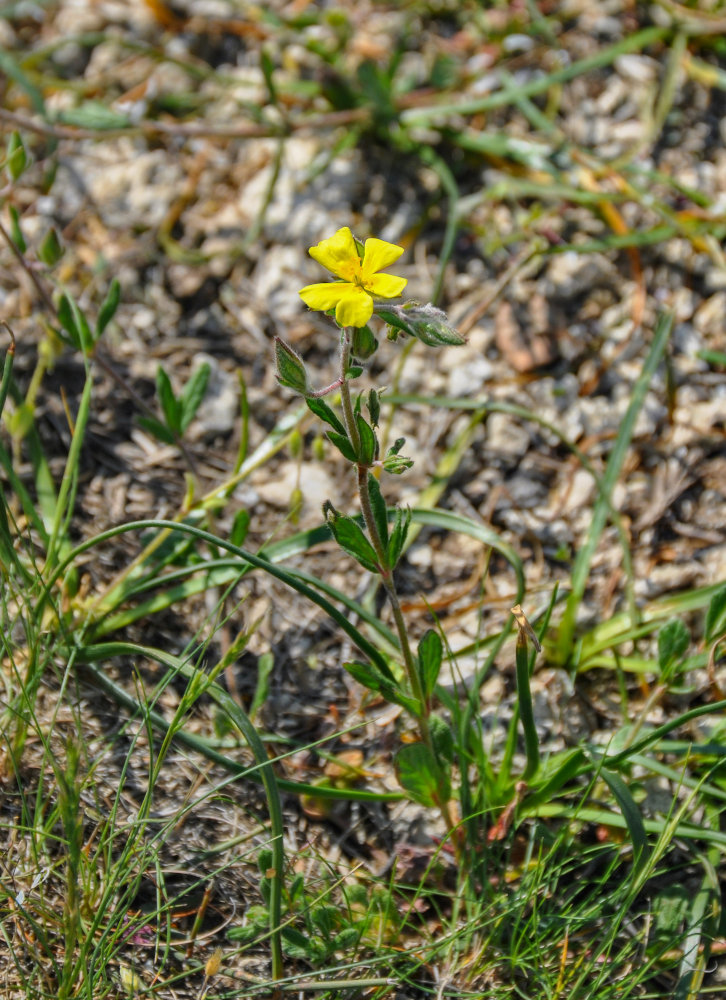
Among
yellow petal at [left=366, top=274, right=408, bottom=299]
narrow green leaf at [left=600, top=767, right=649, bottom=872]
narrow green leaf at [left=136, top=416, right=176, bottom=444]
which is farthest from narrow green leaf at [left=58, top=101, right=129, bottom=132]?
narrow green leaf at [left=600, top=767, right=649, bottom=872]

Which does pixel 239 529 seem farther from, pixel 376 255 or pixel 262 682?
pixel 376 255

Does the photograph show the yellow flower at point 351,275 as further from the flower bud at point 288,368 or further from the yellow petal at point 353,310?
the flower bud at point 288,368

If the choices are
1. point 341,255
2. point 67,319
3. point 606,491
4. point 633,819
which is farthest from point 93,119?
point 633,819

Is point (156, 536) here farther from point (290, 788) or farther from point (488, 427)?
point (488, 427)

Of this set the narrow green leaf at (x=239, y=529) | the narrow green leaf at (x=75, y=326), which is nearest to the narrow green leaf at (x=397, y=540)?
the narrow green leaf at (x=239, y=529)

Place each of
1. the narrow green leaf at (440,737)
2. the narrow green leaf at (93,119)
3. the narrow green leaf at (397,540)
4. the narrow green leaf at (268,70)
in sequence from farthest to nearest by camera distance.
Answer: the narrow green leaf at (93,119) < the narrow green leaf at (268,70) < the narrow green leaf at (440,737) < the narrow green leaf at (397,540)

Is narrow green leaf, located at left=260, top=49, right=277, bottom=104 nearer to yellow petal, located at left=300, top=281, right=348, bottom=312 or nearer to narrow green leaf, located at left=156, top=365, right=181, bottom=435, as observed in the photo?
narrow green leaf, located at left=156, top=365, right=181, bottom=435
